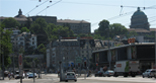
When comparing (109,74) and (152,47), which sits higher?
(152,47)

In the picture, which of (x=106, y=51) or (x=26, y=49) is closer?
(x=106, y=51)

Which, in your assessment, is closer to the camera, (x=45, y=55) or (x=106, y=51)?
(x=106, y=51)

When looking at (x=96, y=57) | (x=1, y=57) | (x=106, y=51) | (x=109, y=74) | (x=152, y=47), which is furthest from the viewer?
(x=96, y=57)

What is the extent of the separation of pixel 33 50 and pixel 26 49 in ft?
16.5

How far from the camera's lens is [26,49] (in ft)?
653

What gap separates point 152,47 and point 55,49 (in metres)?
76.6

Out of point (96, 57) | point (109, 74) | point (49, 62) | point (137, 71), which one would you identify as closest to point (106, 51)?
point (96, 57)

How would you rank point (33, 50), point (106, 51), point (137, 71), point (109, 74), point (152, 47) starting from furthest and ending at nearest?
1. point (33, 50)
2. point (106, 51)
3. point (152, 47)
4. point (109, 74)
5. point (137, 71)

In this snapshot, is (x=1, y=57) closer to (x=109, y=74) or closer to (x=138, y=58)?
(x=109, y=74)

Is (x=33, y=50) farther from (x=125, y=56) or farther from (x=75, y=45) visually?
(x=125, y=56)

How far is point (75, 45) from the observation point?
154 metres

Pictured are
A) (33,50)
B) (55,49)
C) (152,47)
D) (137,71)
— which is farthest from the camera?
(33,50)

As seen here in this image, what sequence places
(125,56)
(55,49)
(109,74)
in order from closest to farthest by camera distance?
1. (109,74)
2. (125,56)
3. (55,49)

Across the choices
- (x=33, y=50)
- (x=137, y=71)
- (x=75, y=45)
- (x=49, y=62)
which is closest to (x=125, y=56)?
(x=137, y=71)
